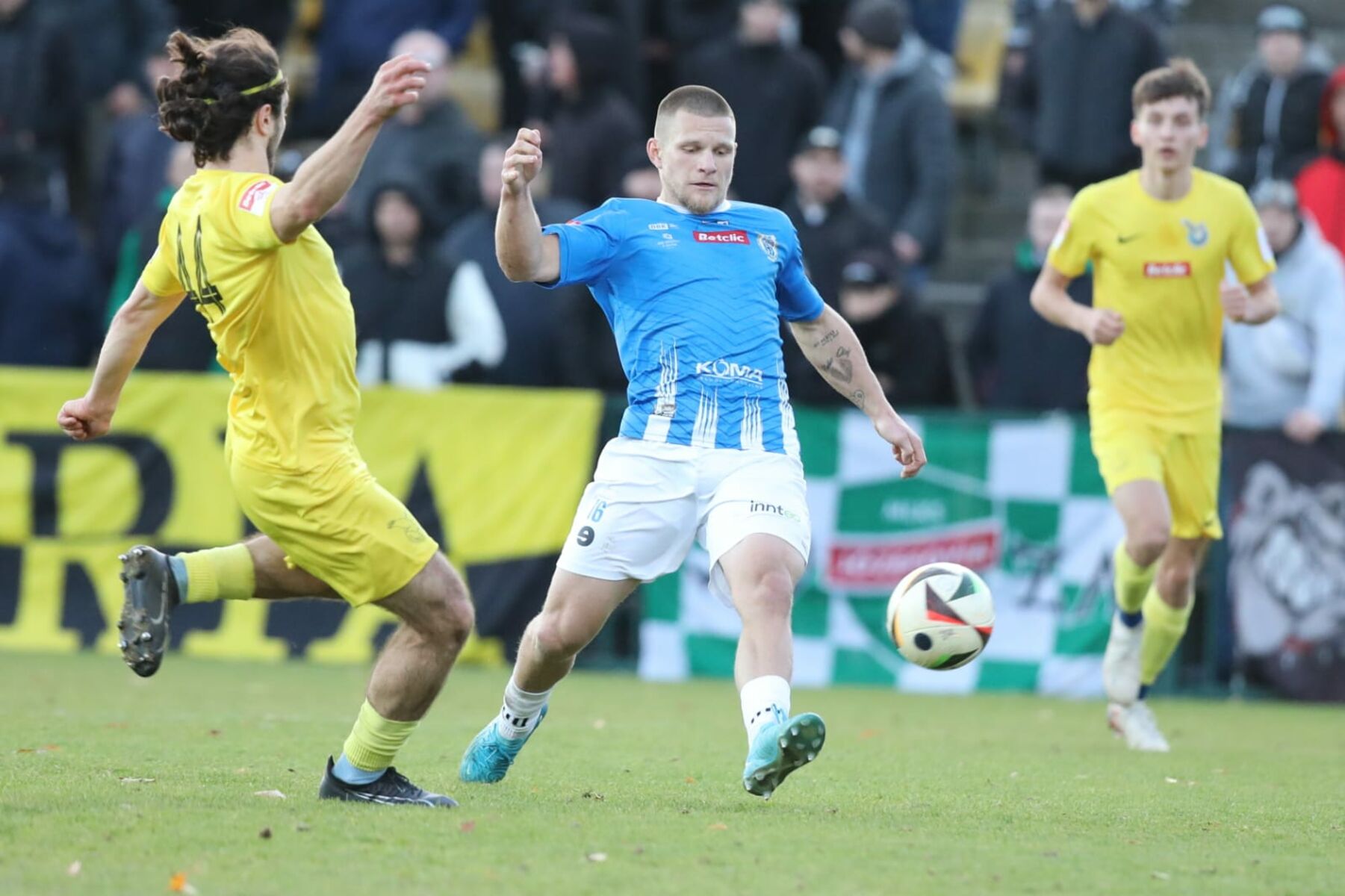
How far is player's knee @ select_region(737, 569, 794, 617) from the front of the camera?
253 inches

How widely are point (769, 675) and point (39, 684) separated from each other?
19.2ft

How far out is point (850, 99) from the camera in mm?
15086

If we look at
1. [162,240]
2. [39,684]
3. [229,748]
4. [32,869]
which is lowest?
[39,684]

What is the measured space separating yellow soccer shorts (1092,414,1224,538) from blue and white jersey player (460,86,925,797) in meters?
2.70

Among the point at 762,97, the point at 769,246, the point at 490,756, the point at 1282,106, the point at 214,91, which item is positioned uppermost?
the point at 214,91

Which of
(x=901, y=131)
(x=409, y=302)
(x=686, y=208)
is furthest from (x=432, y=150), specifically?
(x=686, y=208)

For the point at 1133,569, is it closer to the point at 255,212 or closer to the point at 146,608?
the point at 146,608

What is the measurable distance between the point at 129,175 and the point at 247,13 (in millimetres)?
2089

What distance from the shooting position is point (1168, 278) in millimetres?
9500

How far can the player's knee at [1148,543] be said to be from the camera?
358 inches

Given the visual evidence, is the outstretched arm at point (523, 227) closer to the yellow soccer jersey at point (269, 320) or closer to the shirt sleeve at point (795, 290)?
the yellow soccer jersey at point (269, 320)

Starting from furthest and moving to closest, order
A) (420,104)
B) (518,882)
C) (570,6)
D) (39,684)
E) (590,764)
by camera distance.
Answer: (570,6)
(420,104)
(39,684)
(590,764)
(518,882)

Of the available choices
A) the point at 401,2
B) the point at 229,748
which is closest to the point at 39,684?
the point at 229,748

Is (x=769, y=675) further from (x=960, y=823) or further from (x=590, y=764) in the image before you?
(x=590, y=764)
